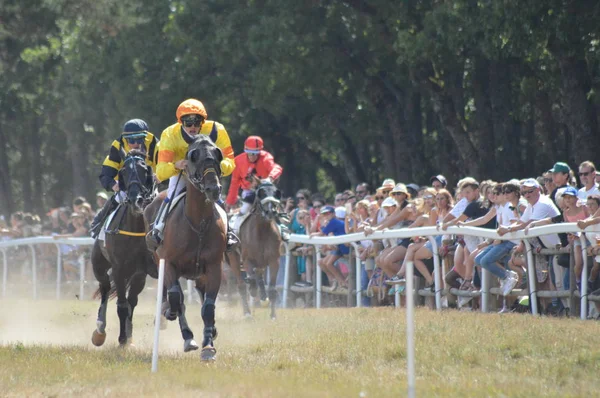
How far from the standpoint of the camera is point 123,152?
14.5m

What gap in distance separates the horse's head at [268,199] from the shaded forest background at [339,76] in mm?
5265

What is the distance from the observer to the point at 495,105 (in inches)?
1141

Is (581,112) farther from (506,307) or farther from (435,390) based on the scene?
(435,390)

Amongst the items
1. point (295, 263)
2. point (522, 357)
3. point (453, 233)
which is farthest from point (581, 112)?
point (522, 357)

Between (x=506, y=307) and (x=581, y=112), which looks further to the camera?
(x=581, y=112)

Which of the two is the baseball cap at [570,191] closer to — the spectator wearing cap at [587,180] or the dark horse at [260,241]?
the spectator wearing cap at [587,180]

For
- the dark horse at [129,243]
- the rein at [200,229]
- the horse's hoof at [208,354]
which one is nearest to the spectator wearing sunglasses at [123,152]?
the dark horse at [129,243]

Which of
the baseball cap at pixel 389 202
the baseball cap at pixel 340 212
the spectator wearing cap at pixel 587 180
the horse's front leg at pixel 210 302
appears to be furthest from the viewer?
the baseball cap at pixel 340 212

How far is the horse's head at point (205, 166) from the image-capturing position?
39.1 feet

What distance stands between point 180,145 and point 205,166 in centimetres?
122

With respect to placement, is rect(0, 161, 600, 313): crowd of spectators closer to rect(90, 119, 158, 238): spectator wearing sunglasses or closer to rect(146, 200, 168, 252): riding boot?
rect(146, 200, 168, 252): riding boot

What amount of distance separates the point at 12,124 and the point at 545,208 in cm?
3750

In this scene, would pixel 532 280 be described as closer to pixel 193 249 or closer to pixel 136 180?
pixel 193 249

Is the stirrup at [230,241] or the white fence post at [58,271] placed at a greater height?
the stirrup at [230,241]
